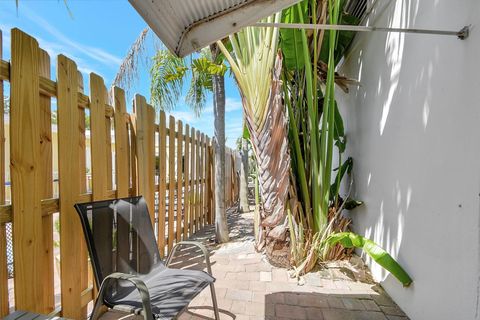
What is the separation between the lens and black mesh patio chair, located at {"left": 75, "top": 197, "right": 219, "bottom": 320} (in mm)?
1481

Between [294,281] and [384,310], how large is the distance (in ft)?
2.82

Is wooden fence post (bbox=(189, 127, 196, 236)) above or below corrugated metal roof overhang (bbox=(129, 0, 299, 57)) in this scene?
below

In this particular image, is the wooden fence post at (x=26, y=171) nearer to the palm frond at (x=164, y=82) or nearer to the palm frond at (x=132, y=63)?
the palm frond at (x=164, y=82)

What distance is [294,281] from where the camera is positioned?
2.73 metres

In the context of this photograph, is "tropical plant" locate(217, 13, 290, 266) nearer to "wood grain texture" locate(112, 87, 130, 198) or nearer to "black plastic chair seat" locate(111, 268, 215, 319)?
"black plastic chair seat" locate(111, 268, 215, 319)

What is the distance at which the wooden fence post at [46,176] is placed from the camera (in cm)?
163

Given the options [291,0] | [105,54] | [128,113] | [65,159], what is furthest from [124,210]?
[105,54]

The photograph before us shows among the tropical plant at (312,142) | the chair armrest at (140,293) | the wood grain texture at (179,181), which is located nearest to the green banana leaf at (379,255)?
the tropical plant at (312,142)

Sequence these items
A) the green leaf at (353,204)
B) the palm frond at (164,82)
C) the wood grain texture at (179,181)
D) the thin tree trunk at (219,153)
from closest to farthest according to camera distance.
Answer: the green leaf at (353,204), the wood grain texture at (179,181), the thin tree trunk at (219,153), the palm frond at (164,82)

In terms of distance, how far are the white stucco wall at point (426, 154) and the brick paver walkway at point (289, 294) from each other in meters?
0.20

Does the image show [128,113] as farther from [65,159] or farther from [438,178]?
[438,178]

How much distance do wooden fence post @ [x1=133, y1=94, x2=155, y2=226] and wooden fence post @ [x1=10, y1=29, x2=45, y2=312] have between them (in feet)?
4.00

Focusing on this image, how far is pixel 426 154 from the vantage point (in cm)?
189

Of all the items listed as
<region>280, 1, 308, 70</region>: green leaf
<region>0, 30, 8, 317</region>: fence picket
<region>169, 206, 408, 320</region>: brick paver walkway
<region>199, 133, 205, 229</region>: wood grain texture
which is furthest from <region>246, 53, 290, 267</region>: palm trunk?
<region>0, 30, 8, 317</region>: fence picket
